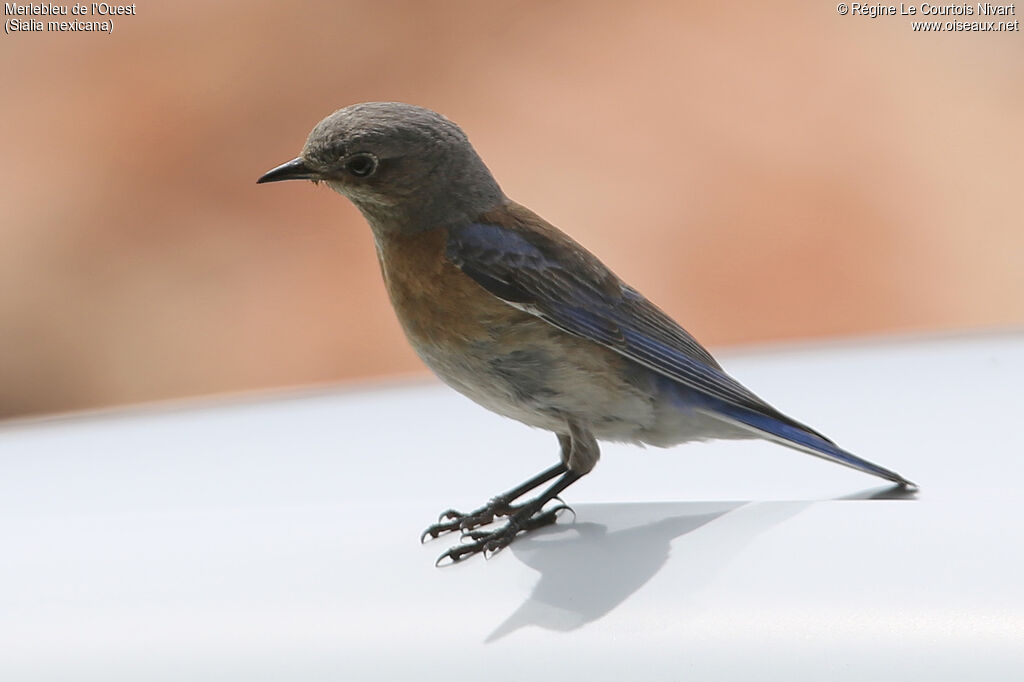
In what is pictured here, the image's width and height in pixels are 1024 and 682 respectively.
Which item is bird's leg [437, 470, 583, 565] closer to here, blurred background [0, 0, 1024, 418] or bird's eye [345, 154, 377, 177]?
bird's eye [345, 154, 377, 177]

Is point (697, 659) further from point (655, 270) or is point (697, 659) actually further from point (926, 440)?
point (655, 270)

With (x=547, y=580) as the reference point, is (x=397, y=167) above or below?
above

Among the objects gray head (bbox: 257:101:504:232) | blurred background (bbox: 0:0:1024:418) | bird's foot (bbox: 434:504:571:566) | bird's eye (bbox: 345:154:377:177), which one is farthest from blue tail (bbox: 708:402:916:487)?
blurred background (bbox: 0:0:1024:418)

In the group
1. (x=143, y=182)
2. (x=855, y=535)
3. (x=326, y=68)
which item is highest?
(x=326, y=68)

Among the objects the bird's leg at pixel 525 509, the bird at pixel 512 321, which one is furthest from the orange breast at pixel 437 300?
the bird's leg at pixel 525 509

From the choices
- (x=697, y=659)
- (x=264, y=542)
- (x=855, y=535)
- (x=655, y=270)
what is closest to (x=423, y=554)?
(x=264, y=542)

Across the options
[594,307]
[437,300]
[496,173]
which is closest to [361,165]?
[437,300]

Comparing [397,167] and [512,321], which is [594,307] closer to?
[512,321]
